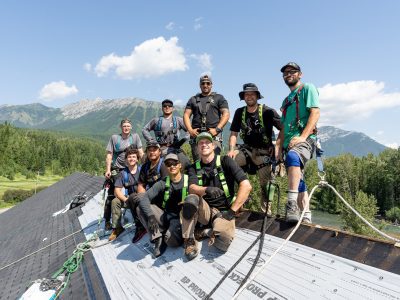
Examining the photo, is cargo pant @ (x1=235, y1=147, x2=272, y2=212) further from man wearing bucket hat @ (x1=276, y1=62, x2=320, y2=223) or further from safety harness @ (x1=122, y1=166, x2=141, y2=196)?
safety harness @ (x1=122, y1=166, x2=141, y2=196)

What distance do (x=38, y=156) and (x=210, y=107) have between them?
119916 millimetres

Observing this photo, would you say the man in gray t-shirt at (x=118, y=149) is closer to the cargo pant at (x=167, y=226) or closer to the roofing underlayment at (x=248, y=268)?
the roofing underlayment at (x=248, y=268)

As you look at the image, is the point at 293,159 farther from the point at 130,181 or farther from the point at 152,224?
the point at 130,181

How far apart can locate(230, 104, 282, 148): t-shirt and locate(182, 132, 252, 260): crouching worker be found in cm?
115

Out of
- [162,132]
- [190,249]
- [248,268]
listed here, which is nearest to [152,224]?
[190,249]

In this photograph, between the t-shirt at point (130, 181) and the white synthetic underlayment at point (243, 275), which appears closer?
the white synthetic underlayment at point (243, 275)

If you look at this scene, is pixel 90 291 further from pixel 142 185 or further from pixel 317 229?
pixel 317 229

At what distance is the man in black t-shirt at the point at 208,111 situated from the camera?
660cm

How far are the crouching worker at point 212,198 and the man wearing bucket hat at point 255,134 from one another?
3.41 feet

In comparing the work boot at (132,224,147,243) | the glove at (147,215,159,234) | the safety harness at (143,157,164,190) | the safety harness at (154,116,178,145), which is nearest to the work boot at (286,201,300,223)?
the glove at (147,215,159,234)

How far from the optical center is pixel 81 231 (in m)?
8.67

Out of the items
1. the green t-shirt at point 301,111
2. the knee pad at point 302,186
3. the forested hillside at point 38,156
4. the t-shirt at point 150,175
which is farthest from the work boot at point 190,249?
the forested hillside at point 38,156

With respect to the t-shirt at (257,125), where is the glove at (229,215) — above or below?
below

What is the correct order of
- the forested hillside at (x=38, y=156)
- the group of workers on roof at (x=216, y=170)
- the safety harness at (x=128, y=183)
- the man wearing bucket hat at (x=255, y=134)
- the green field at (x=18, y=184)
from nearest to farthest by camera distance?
the group of workers on roof at (x=216, y=170), the man wearing bucket hat at (x=255, y=134), the safety harness at (x=128, y=183), the green field at (x=18, y=184), the forested hillside at (x=38, y=156)
